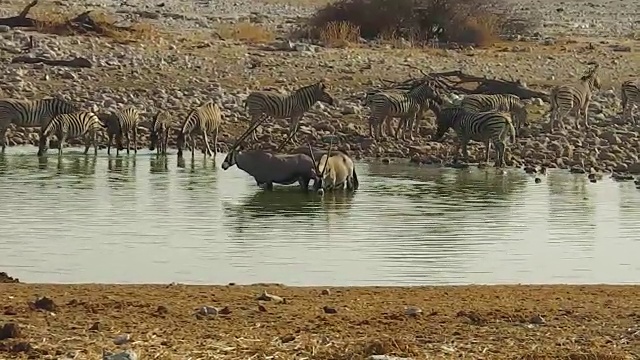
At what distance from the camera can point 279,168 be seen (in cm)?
1582

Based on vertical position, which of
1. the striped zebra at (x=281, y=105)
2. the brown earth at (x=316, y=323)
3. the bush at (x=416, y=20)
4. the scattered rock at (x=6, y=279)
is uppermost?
the bush at (x=416, y=20)

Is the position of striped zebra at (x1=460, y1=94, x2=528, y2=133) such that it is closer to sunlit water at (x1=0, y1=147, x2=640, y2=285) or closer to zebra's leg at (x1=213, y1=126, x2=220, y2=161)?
sunlit water at (x1=0, y1=147, x2=640, y2=285)

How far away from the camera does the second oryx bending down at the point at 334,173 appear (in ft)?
51.1

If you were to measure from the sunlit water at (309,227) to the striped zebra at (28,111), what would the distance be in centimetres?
158

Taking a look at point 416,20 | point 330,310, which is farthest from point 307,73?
point 330,310

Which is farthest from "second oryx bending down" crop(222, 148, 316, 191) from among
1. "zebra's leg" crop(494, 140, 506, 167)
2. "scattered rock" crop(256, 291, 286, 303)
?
"scattered rock" crop(256, 291, 286, 303)

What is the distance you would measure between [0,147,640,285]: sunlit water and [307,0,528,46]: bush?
14338 millimetres

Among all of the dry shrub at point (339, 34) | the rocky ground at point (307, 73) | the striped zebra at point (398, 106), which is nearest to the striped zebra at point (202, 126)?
the rocky ground at point (307, 73)

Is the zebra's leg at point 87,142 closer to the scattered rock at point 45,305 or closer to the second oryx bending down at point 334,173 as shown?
the second oryx bending down at point 334,173

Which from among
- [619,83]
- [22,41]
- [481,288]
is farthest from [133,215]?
[619,83]

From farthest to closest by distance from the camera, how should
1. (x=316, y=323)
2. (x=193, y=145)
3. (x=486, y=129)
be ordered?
(x=193, y=145), (x=486, y=129), (x=316, y=323)

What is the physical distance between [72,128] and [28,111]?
1.01 metres

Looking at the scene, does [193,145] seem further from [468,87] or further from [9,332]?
[9,332]

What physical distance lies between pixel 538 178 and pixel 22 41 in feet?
38.6
